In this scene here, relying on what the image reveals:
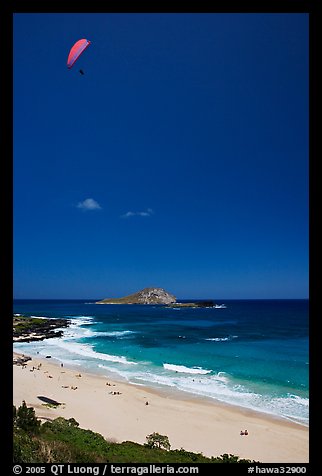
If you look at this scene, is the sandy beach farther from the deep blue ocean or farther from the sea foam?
the sea foam

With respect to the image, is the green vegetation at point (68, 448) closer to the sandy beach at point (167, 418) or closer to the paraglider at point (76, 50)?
the sandy beach at point (167, 418)

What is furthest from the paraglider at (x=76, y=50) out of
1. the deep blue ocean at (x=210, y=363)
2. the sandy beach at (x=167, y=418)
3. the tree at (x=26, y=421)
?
the deep blue ocean at (x=210, y=363)

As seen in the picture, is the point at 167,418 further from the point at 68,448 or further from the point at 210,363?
the point at 210,363

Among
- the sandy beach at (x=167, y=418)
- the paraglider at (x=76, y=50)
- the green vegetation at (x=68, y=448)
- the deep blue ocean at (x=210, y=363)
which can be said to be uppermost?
the paraglider at (x=76, y=50)

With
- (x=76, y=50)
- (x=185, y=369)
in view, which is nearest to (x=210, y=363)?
(x=185, y=369)

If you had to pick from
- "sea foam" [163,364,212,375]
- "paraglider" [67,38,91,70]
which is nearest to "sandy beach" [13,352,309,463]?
"sea foam" [163,364,212,375]
